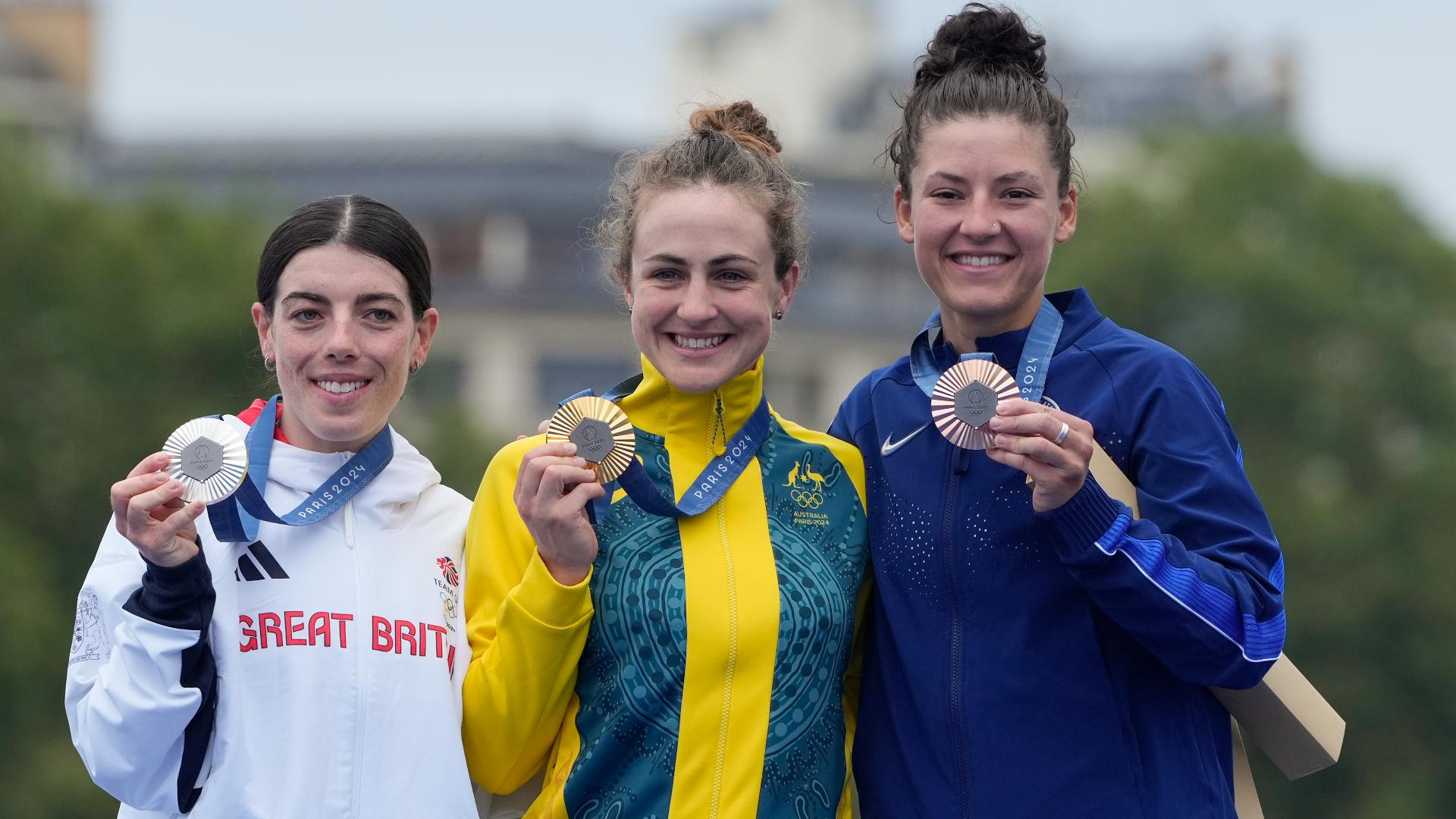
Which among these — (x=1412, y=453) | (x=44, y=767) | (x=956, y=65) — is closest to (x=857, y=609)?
(x=956, y=65)

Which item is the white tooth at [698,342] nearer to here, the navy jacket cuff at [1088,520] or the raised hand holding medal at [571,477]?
the raised hand holding medal at [571,477]

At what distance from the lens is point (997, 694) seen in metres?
5.34

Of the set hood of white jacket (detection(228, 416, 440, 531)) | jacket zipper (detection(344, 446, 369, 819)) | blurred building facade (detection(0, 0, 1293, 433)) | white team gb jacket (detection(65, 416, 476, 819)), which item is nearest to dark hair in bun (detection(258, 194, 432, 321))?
hood of white jacket (detection(228, 416, 440, 531))

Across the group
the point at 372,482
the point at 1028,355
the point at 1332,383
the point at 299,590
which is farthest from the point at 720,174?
the point at 1332,383

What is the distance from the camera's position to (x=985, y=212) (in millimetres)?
5512

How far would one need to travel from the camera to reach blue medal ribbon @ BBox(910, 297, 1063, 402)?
5469mm

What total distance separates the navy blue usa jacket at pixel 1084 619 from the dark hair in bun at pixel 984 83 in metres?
0.54

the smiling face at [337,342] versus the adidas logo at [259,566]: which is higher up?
the smiling face at [337,342]

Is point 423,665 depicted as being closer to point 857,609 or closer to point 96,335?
point 857,609

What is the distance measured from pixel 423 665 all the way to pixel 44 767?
902 inches

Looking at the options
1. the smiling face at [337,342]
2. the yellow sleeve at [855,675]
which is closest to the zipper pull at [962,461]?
the yellow sleeve at [855,675]

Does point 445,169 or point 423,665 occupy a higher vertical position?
point 423,665

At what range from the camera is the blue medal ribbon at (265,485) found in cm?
523

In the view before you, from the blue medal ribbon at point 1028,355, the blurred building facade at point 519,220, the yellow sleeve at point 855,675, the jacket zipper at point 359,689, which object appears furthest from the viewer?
the blurred building facade at point 519,220
